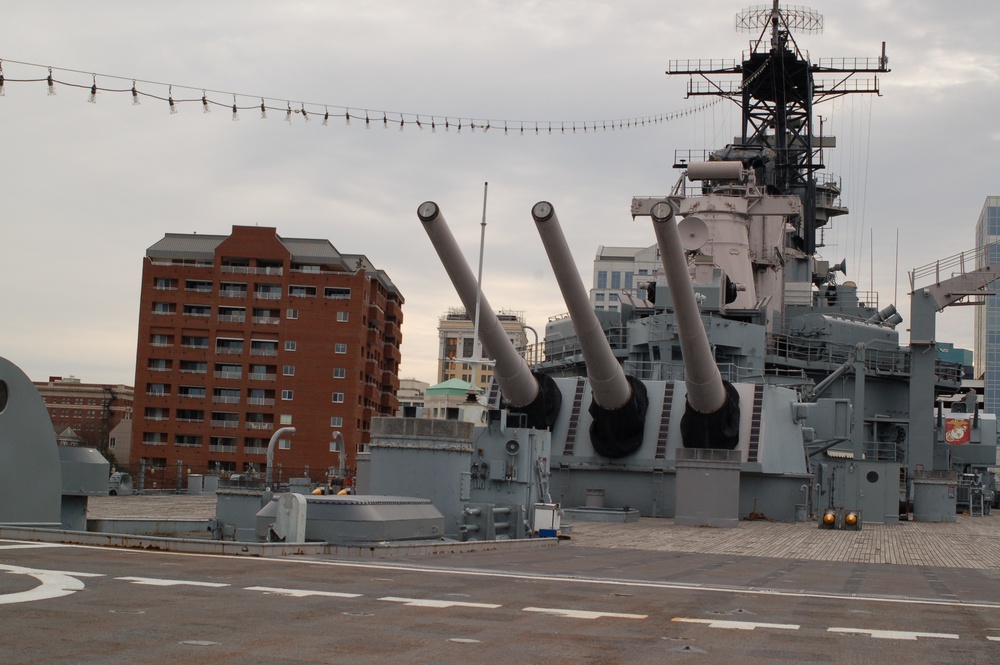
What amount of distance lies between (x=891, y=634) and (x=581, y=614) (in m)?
2.20

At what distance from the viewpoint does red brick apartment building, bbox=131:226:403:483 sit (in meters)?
63.9

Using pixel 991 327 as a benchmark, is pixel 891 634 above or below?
below

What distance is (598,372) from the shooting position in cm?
2473

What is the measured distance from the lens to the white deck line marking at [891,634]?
26.0 ft

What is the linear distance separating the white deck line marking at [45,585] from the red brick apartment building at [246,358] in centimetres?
5449

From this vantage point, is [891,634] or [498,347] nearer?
[891,634]

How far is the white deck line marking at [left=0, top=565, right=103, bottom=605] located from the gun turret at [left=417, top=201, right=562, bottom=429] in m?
12.0

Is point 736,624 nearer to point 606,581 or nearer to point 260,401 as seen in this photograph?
point 606,581

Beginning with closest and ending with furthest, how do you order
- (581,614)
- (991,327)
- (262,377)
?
(581,614), (262,377), (991,327)

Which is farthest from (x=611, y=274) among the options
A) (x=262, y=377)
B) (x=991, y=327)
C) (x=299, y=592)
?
(x=299, y=592)

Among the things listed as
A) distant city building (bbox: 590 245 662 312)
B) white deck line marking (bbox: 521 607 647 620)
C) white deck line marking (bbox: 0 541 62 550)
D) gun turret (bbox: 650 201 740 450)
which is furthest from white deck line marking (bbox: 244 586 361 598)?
distant city building (bbox: 590 245 662 312)

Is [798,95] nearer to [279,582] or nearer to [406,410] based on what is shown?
[406,410]

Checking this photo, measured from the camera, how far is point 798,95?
51281 mm

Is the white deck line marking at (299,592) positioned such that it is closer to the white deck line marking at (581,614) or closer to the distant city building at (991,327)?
the white deck line marking at (581,614)
